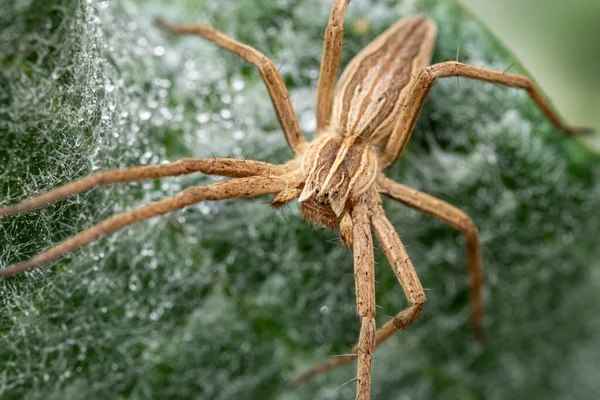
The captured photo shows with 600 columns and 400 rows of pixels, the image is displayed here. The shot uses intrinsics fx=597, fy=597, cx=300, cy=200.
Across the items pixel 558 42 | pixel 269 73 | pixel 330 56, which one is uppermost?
pixel 558 42

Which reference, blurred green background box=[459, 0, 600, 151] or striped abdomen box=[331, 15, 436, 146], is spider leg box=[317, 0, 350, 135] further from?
blurred green background box=[459, 0, 600, 151]

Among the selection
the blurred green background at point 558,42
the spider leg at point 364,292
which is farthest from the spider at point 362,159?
the blurred green background at point 558,42

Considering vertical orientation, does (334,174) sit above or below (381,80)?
below

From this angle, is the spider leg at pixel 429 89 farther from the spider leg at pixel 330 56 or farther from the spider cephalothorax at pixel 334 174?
the spider leg at pixel 330 56

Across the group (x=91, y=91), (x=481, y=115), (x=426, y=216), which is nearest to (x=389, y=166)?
(x=426, y=216)

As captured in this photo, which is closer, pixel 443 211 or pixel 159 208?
pixel 159 208

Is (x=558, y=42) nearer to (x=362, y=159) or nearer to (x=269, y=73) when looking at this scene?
(x=362, y=159)

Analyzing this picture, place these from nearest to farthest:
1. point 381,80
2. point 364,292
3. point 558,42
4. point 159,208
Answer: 1. point 159,208
2. point 364,292
3. point 381,80
4. point 558,42

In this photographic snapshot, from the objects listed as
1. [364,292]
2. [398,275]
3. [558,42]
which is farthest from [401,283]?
[558,42]

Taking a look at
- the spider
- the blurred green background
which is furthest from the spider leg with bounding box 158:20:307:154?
the blurred green background
